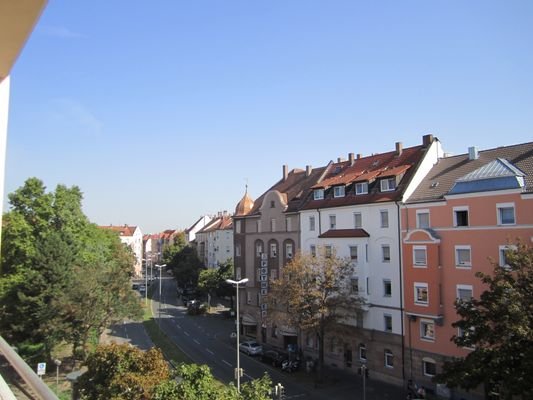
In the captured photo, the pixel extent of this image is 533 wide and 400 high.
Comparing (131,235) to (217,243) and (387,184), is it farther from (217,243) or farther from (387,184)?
(387,184)

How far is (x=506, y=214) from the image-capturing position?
26031mm

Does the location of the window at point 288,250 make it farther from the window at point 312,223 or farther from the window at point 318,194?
the window at point 318,194

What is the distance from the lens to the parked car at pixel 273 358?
37500 mm

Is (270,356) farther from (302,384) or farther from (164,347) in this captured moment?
(164,347)

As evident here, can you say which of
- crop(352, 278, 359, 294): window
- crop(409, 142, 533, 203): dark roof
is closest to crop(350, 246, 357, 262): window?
crop(352, 278, 359, 294): window

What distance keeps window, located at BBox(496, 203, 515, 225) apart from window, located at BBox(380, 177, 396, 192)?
824cm

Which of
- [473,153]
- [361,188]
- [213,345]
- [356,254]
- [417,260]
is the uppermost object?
[473,153]

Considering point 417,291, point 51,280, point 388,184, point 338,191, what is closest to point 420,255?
point 417,291

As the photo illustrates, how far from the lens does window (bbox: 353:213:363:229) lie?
3512 centimetres

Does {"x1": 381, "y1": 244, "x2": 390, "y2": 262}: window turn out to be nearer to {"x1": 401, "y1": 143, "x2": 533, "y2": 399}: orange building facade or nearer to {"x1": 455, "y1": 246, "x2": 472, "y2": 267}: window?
{"x1": 401, "y1": 143, "x2": 533, "y2": 399}: orange building facade

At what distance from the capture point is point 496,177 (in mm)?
26594

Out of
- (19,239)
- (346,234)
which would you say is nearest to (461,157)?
(346,234)

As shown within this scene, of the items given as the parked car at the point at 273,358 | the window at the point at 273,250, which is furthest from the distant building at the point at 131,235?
the parked car at the point at 273,358

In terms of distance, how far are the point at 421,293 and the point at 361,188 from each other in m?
9.75
